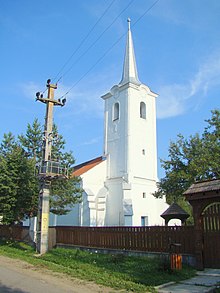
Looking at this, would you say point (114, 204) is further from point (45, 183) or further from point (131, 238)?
point (131, 238)

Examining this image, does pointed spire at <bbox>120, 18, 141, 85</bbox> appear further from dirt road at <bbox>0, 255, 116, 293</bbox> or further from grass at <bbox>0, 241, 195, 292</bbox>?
dirt road at <bbox>0, 255, 116, 293</bbox>

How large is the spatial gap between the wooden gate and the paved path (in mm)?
916

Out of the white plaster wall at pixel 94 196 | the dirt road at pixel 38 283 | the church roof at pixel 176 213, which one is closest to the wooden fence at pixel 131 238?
the church roof at pixel 176 213

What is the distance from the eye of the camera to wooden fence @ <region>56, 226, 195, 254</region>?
480 inches

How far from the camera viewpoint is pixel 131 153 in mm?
32625

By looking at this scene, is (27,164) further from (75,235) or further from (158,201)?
(158,201)

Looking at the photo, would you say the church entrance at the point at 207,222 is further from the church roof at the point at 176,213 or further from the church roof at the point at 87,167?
the church roof at the point at 87,167

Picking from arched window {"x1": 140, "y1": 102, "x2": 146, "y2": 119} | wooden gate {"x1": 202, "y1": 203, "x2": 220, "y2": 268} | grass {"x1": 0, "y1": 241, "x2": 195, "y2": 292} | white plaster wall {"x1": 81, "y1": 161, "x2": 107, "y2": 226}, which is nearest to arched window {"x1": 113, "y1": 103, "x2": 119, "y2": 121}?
arched window {"x1": 140, "y1": 102, "x2": 146, "y2": 119}

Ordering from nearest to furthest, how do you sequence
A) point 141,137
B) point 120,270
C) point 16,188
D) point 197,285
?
1. point 197,285
2. point 120,270
3. point 16,188
4. point 141,137

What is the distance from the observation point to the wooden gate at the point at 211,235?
1069 cm

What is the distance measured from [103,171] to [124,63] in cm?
1431

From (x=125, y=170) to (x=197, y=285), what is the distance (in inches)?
934

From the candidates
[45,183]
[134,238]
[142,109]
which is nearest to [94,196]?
[142,109]

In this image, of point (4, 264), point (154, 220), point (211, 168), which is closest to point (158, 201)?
point (154, 220)
